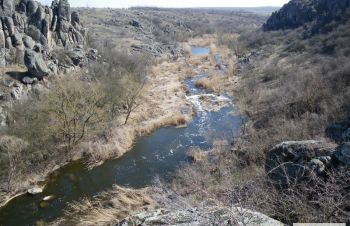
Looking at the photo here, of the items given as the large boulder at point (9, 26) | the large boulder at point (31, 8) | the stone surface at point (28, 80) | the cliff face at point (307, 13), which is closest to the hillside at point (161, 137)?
the large boulder at point (9, 26)

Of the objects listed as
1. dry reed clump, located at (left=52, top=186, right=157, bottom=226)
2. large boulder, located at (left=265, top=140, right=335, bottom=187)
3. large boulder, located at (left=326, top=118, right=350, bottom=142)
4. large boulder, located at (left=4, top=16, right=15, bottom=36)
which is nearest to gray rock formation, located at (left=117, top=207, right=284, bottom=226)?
large boulder, located at (left=265, top=140, right=335, bottom=187)

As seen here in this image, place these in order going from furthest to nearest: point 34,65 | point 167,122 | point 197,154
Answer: point 167,122 → point 34,65 → point 197,154

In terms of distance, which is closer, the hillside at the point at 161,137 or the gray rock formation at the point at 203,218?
the gray rock formation at the point at 203,218

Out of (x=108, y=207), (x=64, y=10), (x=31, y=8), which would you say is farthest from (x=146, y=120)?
(x=64, y=10)

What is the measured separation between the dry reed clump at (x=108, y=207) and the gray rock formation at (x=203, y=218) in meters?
8.49

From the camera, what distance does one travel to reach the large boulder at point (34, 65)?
126ft

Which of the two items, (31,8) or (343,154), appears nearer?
(343,154)

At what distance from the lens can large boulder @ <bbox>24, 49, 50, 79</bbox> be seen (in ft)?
126

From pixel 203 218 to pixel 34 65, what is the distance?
3411 centimetres

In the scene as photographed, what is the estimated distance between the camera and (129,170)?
28188 millimetres

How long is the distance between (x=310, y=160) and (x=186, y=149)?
18.3 metres

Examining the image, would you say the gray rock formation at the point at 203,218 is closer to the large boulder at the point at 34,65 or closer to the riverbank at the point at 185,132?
the riverbank at the point at 185,132

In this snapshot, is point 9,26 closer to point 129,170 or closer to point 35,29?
point 35,29

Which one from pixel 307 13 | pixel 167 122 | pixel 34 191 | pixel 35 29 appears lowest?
pixel 34 191
